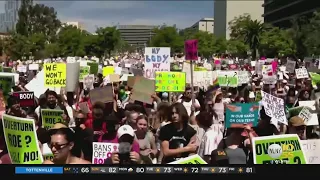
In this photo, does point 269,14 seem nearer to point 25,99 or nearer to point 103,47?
point 103,47

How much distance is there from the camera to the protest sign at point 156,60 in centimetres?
1165

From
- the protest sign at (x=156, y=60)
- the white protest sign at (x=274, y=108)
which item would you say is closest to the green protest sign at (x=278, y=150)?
the white protest sign at (x=274, y=108)

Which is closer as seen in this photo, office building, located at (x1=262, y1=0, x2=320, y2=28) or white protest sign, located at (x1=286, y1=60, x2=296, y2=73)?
white protest sign, located at (x1=286, y1=60, x2=296, y2=73)

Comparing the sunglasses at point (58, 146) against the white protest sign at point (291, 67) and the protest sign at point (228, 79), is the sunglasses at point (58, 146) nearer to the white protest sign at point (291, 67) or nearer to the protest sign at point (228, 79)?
the protest sign at point (228, 79)

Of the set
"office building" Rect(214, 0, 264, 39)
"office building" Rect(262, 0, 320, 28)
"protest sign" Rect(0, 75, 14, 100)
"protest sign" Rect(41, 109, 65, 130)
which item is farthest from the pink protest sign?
"office building" Rect(214, 0, 264, 39)

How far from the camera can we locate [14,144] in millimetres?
3232

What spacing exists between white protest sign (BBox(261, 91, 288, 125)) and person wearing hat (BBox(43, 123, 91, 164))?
2.54 m

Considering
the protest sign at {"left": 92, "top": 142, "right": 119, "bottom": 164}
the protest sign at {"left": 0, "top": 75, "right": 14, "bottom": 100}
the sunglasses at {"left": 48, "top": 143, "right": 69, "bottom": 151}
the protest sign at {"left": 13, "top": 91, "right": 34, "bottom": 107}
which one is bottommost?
the protest sign at {"left": 92, "top": 142, "right": 119, "bottom": 164}

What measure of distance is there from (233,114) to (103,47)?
193ft

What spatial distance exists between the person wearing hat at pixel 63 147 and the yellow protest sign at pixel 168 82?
595 cm

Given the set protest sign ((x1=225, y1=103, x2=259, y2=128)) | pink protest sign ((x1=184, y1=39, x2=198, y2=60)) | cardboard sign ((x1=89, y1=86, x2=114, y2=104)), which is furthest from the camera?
pink protest sign ((x1=184, y1=39, x2=198, y2=60))

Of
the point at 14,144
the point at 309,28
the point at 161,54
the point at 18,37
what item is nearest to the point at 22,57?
the point at 18,37

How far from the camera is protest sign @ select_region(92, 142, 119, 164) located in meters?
3.68

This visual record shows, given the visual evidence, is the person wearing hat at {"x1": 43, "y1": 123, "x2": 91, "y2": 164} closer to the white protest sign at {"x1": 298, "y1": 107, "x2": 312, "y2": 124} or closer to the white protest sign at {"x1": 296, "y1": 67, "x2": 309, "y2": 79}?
the white protest sign at {"x1": 298, "y1": 107, "x2": 312, "y2": 124}
